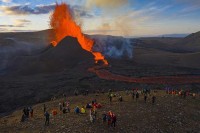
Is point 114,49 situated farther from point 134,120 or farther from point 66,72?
point 134,120

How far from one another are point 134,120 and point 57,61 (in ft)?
253

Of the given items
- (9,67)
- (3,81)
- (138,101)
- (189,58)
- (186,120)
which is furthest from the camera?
(189,58)

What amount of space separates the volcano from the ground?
60517mm

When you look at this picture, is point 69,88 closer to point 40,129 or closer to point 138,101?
point 138,101

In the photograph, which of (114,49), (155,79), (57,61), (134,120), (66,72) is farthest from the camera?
(114,49)

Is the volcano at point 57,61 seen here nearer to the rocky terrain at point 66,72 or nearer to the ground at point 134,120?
the rocky terrain at point 66,72

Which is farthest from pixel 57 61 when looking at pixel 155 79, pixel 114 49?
pixel 155 79

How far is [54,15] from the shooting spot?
138 metres

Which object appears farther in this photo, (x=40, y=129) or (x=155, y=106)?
(x=155, y=106)

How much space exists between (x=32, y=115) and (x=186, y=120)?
65.3 ft

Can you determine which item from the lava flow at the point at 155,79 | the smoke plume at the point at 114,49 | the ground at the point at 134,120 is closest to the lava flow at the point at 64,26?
the smoke plume at the point at 114,49

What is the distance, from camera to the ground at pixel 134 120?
1271 inches

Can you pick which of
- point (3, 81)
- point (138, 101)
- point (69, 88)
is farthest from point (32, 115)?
point (3, 81)

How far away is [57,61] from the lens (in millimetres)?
108562
